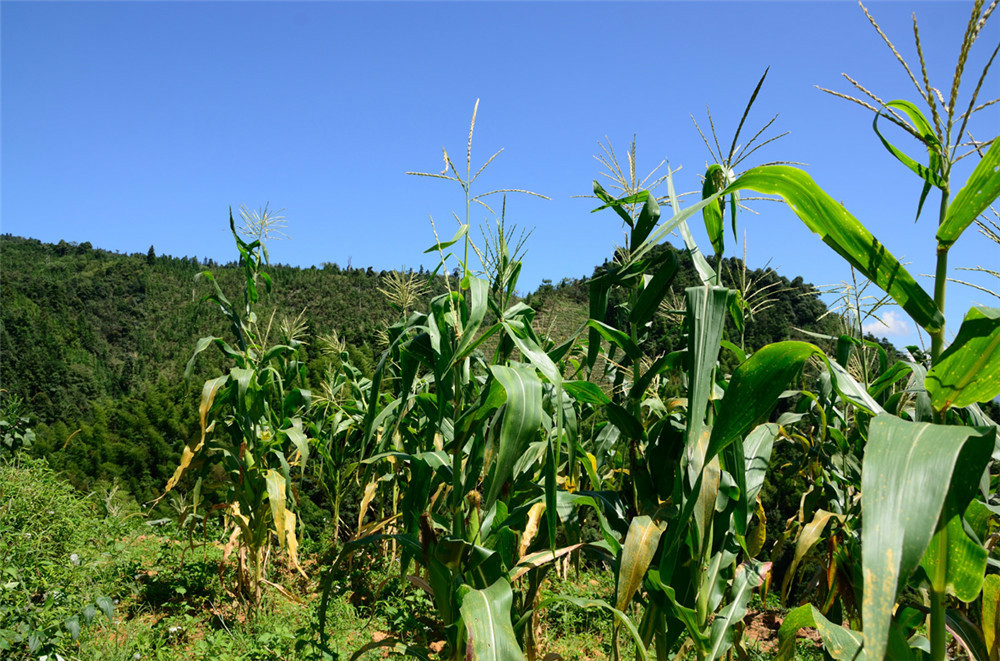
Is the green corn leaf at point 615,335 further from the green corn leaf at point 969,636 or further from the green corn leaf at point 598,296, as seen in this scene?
the green corn leaf at point 969,636

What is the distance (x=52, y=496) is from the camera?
179 inches

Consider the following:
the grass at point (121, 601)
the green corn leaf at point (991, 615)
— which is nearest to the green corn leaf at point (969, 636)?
the green corn leaf at point (991, 615)

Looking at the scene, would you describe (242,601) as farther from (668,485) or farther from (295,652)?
(668,485)

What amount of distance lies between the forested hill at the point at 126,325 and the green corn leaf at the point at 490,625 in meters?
6.80

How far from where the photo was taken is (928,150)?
104 cm

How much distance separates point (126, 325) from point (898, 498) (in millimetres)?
45132

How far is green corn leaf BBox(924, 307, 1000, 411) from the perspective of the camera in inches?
34.1

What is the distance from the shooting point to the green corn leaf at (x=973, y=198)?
2.85 feet

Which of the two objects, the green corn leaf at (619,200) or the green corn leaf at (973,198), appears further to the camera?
the green corn leaf at (619,200)

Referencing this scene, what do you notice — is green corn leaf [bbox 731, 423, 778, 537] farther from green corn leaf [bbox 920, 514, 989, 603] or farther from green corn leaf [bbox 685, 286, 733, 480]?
green corn leaf [bbox 920, 514, 989, 603]

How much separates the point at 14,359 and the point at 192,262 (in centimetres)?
2211

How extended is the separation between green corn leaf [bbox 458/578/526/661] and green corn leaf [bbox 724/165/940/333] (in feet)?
3.77

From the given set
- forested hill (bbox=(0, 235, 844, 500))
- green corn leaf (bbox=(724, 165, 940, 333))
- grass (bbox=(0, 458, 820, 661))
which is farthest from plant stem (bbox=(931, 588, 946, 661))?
forested hill (bbox=(0, 235, 844, 500))

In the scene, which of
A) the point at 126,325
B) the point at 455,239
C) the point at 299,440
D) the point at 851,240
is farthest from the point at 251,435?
the point at 126,325
